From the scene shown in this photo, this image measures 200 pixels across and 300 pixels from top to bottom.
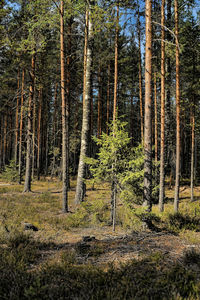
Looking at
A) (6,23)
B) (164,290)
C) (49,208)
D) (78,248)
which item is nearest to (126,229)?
(78,248)

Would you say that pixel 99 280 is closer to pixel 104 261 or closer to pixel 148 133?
pixel 104 261

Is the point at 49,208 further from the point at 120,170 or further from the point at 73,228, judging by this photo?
the point at 120,170

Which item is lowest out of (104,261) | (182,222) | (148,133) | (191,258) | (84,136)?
(182,222)

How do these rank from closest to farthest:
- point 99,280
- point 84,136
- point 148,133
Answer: point 99,280, point 148,133, point 84,136

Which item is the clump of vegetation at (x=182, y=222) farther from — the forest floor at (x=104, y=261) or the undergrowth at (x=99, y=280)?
the undergrowth at (x=99, y=280)

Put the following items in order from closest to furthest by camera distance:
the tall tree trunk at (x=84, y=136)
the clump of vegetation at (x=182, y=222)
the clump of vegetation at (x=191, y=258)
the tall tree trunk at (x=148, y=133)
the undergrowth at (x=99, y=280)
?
the undergrowth at (x=99, y=280)
the clump of vegetation at (x=191, y=258)
the tall tree trunk at (x=148, y=133)
the clump of vegetation at (x=182, y=222)
the tall tree trunk at (x=84, y=136)

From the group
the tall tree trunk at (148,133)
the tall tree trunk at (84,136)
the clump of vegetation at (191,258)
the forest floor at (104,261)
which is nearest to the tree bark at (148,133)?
the tall tree trunk at (148,133)

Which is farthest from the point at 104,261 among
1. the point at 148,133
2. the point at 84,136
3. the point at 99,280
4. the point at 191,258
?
the point at 84,136

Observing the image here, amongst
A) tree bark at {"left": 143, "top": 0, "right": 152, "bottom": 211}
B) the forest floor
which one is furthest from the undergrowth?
tree bark at {"left": 143, "top": 0, "right": 152, "bottom": 211}

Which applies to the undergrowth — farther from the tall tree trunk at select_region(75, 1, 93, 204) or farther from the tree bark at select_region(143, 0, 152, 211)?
the tall tree trunk at select_region(75, 1, 93, 204)

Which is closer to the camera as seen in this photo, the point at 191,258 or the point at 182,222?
the point at 191,258

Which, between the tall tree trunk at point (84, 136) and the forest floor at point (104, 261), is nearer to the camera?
the forest floor at point (104, 261)

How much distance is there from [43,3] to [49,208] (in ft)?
34.0

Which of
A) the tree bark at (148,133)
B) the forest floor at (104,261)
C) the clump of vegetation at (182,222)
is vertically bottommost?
the clump of vegetation at (182,222)
